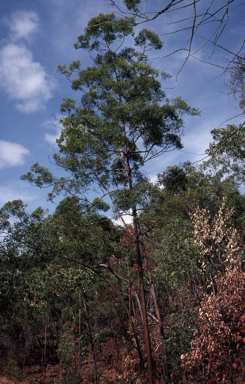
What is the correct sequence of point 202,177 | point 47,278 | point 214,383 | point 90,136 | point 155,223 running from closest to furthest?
1. point 214,383
2. point 47,278
3. point 155,223
4. point 90,136
5. point 202,177

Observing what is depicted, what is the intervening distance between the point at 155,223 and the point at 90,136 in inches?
189

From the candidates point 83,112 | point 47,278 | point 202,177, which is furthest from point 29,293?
point 202,177

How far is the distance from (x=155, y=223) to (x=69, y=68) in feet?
30.4

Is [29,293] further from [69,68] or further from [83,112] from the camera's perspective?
[69,68]

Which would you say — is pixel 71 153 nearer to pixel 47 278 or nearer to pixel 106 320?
pixel 47 278

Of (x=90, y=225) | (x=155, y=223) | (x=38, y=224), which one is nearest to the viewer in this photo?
(x=38, y=224)

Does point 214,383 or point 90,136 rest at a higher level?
point 90,136

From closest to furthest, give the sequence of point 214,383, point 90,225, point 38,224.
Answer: point 214,383, point 38,224, point 90,225

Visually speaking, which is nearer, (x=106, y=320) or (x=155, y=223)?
(x=155, y=223)

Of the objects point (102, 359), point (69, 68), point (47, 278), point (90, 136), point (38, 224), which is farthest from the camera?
point (102, 359)

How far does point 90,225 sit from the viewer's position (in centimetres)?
1205

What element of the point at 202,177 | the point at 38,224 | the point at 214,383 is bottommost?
the point at 214,383

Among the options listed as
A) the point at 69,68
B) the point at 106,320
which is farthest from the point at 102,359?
the point at 69,68

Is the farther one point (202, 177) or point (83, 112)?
point (202, 177)
